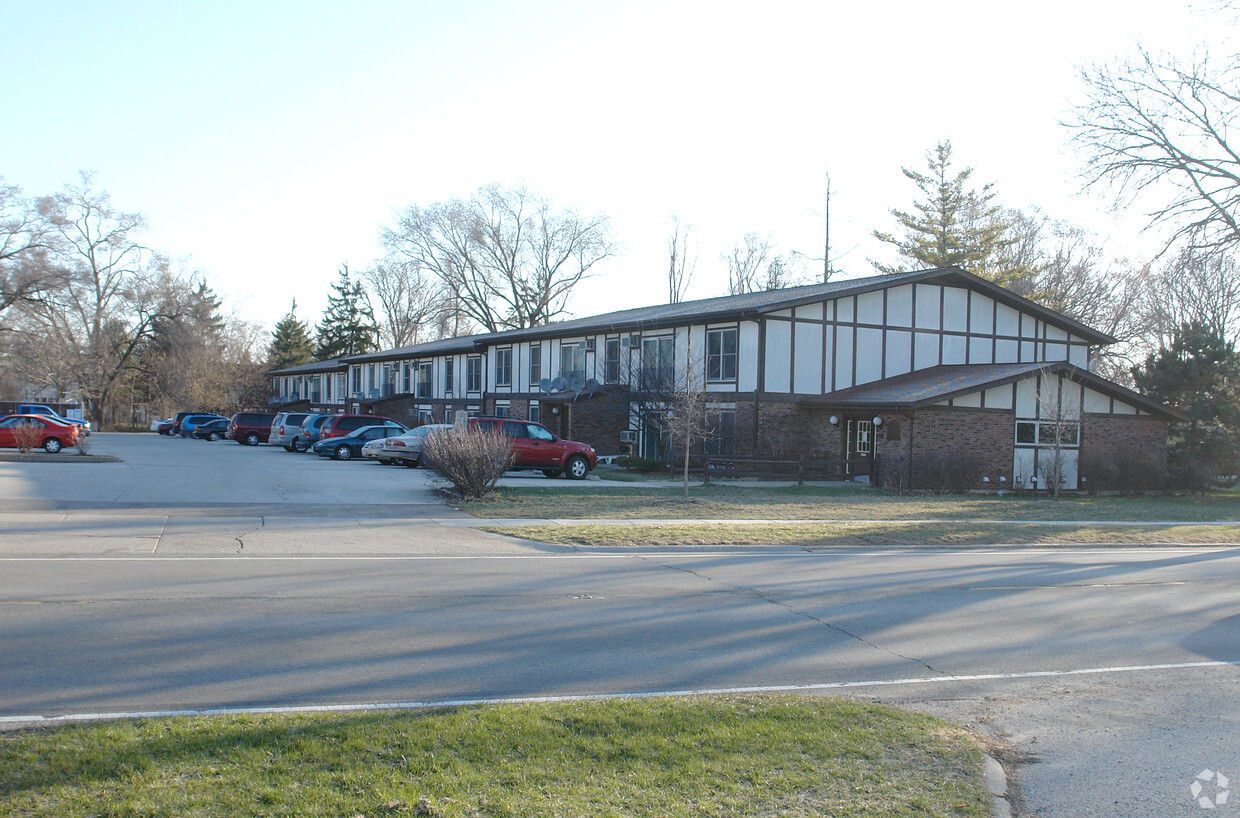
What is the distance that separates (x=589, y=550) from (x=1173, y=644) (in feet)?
25.6

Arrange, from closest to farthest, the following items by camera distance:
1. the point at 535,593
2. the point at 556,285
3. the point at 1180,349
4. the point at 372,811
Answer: the point at 372,811 < the point at 535,593 < the point at 1180,349 < the point at 556,285

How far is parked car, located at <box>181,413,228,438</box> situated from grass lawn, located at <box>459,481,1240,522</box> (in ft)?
118

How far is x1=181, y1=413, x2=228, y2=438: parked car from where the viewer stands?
179 feet

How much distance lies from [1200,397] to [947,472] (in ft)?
43.4

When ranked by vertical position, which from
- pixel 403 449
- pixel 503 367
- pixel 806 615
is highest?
pixel 503 367

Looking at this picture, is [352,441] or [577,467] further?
[352,441]

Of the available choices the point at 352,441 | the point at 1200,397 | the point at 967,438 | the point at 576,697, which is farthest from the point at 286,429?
the point at 576,697

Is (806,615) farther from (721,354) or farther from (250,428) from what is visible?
(250,428)

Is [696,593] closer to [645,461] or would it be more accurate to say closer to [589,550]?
[589,550]

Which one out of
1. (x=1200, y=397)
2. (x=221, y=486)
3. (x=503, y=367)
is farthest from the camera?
(x=503, y=367)

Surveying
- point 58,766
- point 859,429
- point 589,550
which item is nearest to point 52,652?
point 58,766

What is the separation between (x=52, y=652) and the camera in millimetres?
7082

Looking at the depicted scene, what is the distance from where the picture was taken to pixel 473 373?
49406 mm

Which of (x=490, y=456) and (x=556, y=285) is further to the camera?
(x=556, y=285)
